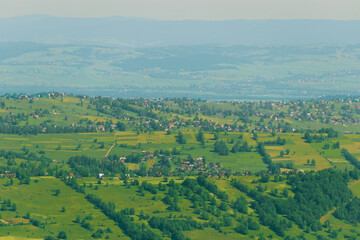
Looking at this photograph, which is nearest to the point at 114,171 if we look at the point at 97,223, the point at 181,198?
the point at 181,198

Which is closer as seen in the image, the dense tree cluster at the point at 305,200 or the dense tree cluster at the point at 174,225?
the dense tree cluster at the point at 174,225

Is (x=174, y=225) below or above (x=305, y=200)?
below

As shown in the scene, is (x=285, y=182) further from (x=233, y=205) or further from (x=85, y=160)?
(x=85, y=160)

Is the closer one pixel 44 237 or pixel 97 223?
pixel 44 237

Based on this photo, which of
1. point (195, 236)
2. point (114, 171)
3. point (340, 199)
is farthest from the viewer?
point (114, 171)

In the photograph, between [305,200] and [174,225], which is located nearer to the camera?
[174,225]

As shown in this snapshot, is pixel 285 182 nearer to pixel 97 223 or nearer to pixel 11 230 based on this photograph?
pixel 97 223

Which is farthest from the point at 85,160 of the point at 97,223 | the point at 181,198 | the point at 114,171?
the point at 97,223

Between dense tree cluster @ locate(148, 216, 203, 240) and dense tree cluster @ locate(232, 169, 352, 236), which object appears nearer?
dense tree cluster @ locate(148, 216, 203, 240)

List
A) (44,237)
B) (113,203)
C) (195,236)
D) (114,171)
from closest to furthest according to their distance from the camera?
(44,237)
(195,236)
(113,203)
(114,171)
